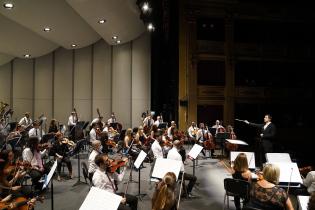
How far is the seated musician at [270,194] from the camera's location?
4.48 m

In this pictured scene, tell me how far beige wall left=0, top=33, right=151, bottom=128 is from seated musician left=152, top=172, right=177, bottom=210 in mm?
16591

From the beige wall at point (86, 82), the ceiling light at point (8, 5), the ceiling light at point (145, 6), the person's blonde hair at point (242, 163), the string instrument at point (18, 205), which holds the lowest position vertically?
the string instrument at point (18, 205)

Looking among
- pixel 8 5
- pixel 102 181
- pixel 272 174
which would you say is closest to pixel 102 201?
pixel 102 181

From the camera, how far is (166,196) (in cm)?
445

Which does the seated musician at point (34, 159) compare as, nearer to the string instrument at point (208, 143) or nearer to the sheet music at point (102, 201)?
the sheet music at point (102, 201)

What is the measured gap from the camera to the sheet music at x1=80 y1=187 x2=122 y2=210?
3.91 metres

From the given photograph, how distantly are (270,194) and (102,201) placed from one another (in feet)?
7.87

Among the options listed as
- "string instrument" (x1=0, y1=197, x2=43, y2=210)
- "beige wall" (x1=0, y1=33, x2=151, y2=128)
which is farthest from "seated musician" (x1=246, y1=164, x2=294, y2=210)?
"beige wall" (x1=0, y1=33, x2=151, y2=128)

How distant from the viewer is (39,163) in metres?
7.59

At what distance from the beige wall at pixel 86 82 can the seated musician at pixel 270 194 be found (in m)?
16.6

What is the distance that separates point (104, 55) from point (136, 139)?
37.6 feet

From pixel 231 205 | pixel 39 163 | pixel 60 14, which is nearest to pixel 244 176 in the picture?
pixel 231 205

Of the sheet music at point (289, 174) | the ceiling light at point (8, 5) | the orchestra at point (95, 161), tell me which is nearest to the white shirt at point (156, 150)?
the orchestra at point (95, 161)

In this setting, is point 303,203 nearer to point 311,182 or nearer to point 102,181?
point 311,182
